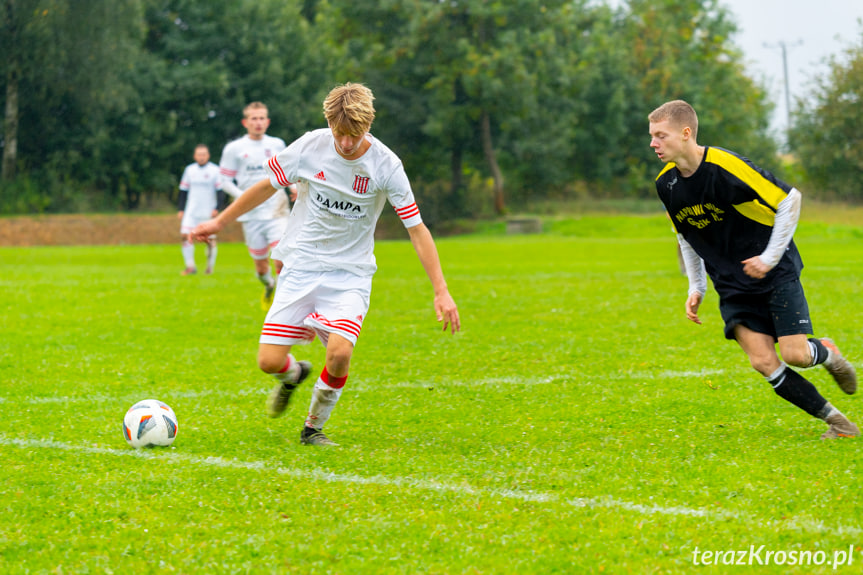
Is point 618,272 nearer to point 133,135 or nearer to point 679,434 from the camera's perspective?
point 679,434

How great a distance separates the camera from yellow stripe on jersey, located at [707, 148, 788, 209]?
5031 mm

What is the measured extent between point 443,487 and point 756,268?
201cm

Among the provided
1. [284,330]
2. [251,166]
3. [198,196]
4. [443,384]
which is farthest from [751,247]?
[198,196]

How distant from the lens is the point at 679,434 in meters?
5.45

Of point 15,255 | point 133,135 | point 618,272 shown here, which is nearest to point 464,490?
point 618,272

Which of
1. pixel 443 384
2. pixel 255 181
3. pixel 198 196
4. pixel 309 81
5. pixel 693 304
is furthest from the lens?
pixel 309 81

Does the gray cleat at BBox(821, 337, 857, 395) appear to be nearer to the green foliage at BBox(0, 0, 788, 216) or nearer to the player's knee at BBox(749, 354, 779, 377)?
the player's knee at BBox(749, 354, 779, 377)

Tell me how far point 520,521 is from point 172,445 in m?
2.35

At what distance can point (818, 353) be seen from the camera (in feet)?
16.7

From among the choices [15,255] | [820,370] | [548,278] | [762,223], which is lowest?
[15,255]

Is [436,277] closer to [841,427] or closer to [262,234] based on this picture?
[841,427]

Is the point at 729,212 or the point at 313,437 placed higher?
the point at 729,212

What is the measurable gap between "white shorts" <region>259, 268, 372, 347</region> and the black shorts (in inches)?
81.9

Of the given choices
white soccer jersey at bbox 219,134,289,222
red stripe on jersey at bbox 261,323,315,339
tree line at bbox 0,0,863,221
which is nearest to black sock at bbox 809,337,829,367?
red stripe on jersey at bbox 261,323,315,339
